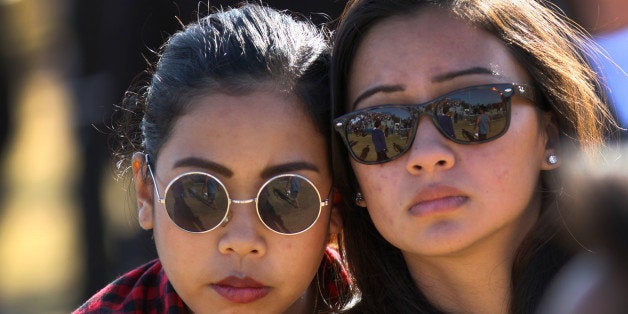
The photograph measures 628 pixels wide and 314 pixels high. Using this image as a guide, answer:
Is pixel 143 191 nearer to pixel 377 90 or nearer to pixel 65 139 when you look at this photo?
pixel 377 90

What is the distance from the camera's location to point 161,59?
283cm

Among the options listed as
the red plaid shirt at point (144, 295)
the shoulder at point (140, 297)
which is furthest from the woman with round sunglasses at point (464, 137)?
the shoulder at point (140, 297)

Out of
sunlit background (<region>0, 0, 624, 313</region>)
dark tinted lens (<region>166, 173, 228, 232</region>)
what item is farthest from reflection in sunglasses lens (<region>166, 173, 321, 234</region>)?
sunlit background (<region>0, 0, 624, 313</region>)

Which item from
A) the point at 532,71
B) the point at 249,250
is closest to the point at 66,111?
the point at 249,250

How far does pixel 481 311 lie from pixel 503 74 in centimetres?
65

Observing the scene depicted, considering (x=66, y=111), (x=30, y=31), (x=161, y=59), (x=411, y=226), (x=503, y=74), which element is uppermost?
(x=503, y=74)

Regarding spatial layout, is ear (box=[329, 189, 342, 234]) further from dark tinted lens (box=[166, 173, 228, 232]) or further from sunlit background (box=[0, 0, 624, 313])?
sunlit background (box=[0, 0, 624, 313])

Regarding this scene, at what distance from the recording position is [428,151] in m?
2.28

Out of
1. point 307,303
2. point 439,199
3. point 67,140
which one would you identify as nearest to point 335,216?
point 307,303

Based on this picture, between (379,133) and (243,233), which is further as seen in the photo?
(243,233)

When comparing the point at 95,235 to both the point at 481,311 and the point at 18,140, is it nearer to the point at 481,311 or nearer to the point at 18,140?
the point at 18,140

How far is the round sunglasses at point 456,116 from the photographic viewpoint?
229cm

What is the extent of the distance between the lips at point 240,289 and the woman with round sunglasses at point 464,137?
0.38 metres

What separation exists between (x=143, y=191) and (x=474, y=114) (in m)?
1.07
